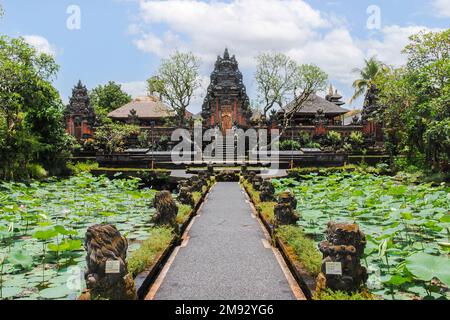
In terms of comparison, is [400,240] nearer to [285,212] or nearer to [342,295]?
[285,212]

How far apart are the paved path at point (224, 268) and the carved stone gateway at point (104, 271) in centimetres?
75

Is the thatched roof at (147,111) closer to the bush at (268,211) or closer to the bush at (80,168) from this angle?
the bush at (80,168)

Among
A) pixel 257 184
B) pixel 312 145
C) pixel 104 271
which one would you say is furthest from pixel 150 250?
pixel 312 145

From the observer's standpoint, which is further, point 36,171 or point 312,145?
point 312,145

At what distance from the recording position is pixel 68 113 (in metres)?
40.9

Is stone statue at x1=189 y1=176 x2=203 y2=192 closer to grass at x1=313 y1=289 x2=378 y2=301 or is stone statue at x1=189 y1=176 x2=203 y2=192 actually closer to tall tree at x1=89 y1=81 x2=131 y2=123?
grass at x1=313 y1=289 x2=378 y2=301

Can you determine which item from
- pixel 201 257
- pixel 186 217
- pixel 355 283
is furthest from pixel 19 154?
pixel 355 283

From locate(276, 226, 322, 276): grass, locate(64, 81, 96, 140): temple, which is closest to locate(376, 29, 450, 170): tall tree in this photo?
locate(276, 226, 322, 276): grass

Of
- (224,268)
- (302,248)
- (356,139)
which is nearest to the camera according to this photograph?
(224,268)

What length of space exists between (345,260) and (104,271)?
8.52 feet

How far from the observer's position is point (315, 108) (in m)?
41.0

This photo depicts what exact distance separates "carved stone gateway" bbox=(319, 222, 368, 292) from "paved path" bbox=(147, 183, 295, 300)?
2.49 feet

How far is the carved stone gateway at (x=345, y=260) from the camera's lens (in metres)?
4.49
